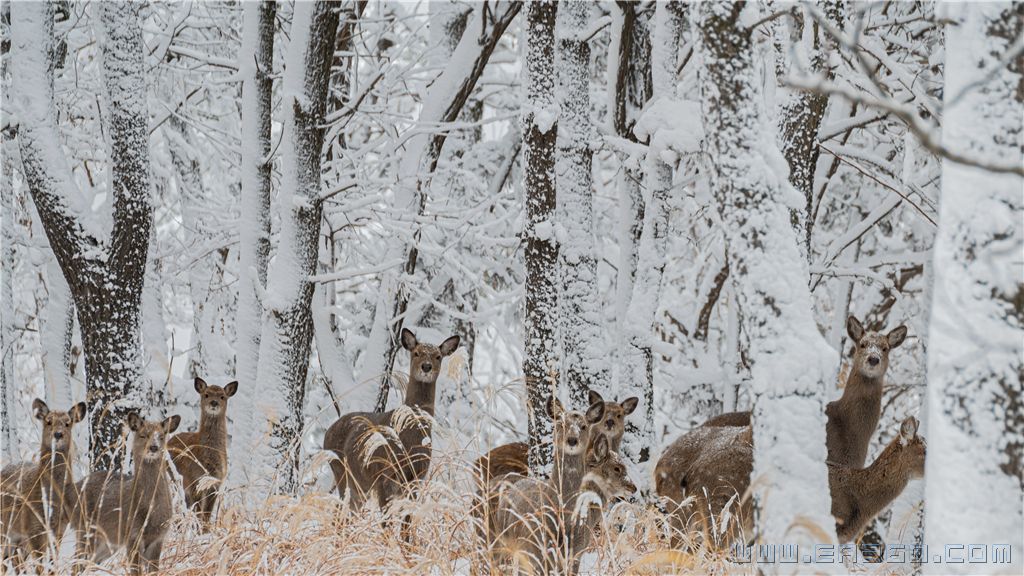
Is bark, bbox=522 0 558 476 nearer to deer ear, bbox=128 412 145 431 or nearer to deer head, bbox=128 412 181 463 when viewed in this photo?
deer head, bbox=128 412 181 463

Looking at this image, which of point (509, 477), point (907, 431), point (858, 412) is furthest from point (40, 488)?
point (858, 412)

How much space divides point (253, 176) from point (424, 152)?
7.85 feet

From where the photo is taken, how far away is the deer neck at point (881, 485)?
661 cm

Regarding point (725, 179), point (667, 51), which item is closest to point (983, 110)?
point (725, 179)

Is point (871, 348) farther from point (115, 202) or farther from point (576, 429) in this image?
point (115, 202)

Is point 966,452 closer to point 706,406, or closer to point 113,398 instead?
point 113,398

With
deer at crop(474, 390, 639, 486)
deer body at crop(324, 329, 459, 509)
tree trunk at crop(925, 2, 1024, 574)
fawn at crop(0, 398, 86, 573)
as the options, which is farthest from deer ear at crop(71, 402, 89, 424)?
tree trunk at crop(925, 2, 1024, 574)

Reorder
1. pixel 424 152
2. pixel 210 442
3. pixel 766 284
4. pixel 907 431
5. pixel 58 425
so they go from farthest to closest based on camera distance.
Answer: pixel 424 152 → pixel 210 442 → pixel 58 425 → pixel 907 431 → pixel 766 284

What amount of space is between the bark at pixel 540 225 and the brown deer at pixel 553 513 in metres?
0.77

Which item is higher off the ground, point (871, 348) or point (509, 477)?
point (871, 348)

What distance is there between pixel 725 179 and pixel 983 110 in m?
1.03

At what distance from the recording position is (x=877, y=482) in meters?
6.64

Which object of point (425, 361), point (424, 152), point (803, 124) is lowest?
point (425, 361)

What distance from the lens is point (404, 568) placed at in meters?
4.68
